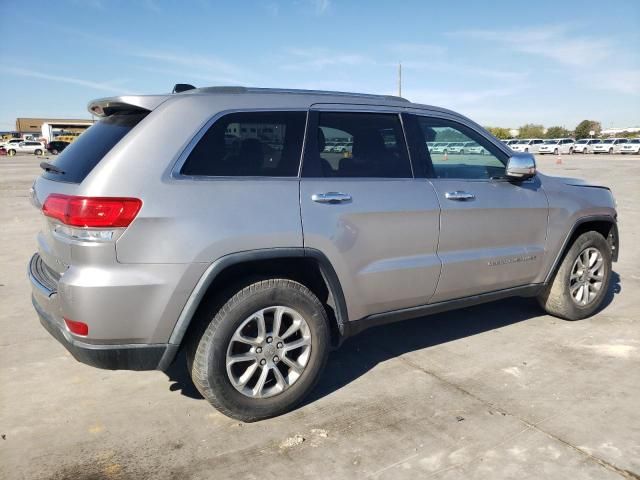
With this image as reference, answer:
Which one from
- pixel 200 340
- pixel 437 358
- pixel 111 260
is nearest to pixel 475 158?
pixel 437 358

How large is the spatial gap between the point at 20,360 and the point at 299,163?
2553 millimetres

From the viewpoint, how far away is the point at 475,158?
13.2ft

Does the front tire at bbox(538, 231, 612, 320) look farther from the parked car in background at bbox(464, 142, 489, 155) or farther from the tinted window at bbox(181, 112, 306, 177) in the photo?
the tinted window at bbox(181, 112, 306, 177)

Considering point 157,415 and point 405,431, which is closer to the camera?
point 405,431

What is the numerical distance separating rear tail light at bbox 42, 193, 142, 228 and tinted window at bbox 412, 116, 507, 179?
1.95 metres

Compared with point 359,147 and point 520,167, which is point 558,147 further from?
point 359,147

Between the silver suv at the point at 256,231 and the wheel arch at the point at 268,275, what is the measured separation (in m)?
0.01

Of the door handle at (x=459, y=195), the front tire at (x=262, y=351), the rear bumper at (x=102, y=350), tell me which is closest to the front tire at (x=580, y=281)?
the door handle at (x=459, y=195)

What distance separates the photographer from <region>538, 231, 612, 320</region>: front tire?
450 centimetres

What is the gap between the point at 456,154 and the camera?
395 centimetres

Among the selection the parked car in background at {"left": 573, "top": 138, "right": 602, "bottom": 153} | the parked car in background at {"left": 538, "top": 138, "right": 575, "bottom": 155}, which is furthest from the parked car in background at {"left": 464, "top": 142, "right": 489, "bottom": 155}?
the parked car in background at {"left": 573, "top": 138, "right": 602, "bottom": 153}

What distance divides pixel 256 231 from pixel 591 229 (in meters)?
3.42

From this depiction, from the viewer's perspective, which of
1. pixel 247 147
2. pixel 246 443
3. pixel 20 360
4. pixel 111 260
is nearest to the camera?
A: pixel 111 260

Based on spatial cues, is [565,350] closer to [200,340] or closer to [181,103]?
[200,340]
